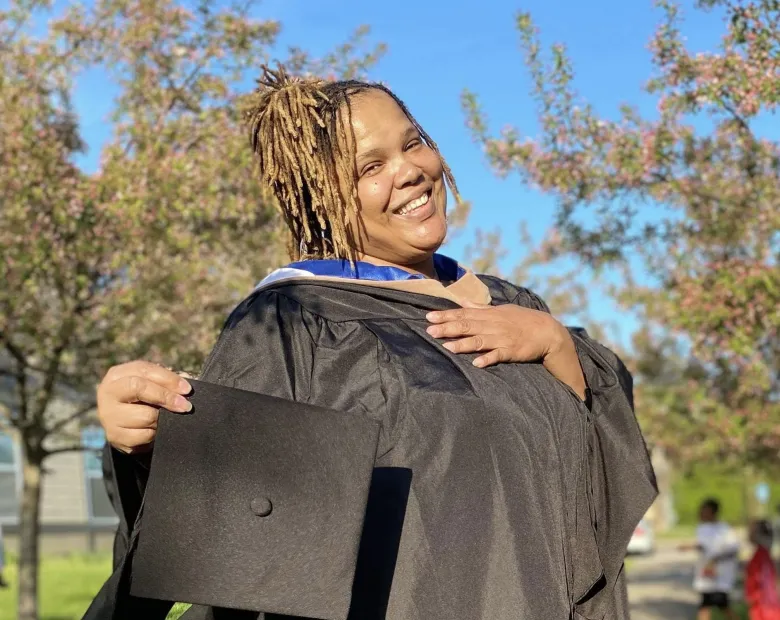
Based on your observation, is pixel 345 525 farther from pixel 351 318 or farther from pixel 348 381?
pixel 351 318

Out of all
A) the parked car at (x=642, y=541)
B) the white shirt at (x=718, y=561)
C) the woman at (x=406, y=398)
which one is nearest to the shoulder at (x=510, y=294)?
the woman at (x=406, y=398)

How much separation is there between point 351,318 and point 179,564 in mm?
655

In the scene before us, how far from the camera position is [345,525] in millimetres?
1818

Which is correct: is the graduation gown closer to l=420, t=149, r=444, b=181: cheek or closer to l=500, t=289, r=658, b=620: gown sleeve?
l=500, t=289, r=658, b=620: gown sleeve

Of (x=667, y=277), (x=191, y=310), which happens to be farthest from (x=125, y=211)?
(x=667, y=277)

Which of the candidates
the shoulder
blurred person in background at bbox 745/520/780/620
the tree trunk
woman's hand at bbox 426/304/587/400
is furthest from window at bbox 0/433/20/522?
woman's hand at bbox 426/304/587/400

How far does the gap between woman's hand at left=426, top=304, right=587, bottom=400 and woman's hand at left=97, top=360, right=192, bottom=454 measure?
2.04 ft

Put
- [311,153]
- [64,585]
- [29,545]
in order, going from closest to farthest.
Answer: [311,153], [29,545], [64,585]

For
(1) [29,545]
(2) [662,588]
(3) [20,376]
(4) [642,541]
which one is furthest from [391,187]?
(4) [642,541]

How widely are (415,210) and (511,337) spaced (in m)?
0.36

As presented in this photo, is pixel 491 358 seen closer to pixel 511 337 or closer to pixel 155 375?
pixel 511 337

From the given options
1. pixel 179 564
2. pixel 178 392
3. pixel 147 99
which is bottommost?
pixel 179 564

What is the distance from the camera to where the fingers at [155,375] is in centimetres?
184

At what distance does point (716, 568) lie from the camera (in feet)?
38.5
